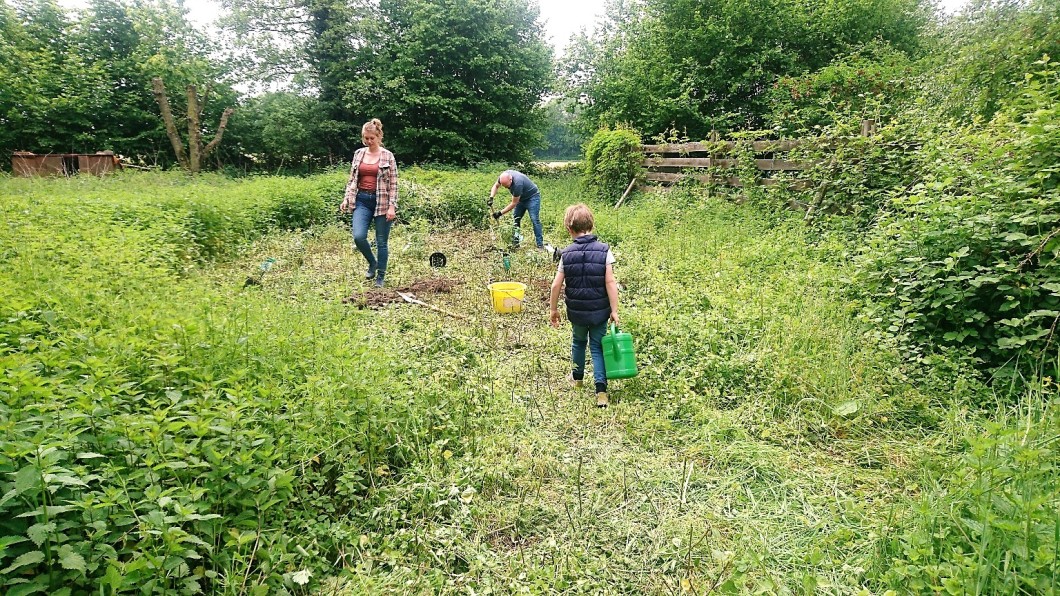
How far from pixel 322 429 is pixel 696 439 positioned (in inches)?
89.3

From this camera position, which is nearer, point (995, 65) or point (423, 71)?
point (995, 65)

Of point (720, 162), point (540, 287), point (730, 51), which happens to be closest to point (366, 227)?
point (540, 287)

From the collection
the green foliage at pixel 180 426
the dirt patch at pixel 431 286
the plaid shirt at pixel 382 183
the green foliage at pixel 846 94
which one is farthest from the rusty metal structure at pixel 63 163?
the green foliage at pixel 846 94

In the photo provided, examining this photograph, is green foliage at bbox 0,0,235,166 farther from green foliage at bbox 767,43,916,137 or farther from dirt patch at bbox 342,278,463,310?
green foliage at bbox 767,43,916,137

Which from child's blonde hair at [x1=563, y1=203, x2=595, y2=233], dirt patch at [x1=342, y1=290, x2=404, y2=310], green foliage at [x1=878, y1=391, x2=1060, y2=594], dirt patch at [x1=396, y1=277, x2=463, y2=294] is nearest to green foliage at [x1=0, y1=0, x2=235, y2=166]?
dirt patch at [x1=396, y1=277, x2=463, y2=294]

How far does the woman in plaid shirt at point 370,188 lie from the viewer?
20.9ft

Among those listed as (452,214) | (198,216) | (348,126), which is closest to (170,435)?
(198,216)

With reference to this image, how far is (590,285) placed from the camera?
3914mm

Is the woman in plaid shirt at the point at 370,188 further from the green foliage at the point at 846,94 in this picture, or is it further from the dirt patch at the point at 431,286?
the green foliage at the point at 846,94

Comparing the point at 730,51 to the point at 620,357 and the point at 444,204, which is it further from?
the point at 620,357

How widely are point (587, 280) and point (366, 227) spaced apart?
3.63 meters

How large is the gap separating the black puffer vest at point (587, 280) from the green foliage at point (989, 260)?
2278mm

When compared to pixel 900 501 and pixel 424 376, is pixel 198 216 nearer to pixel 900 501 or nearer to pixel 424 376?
pixel 424 376

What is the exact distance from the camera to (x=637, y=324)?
4809 mm
